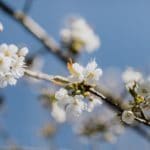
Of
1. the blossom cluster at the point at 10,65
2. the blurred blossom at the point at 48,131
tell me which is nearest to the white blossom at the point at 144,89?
the blossom cluster at the point at 10,65

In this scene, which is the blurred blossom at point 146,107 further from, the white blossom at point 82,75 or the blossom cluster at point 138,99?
the white blossom at point 82,75

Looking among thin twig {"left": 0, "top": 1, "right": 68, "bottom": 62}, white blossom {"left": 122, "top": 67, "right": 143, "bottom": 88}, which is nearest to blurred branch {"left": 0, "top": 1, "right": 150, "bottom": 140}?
thin twig {"left": 0, "top": 1, "right": 68, "bottom": 62}

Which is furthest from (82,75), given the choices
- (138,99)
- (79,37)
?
(79,37)

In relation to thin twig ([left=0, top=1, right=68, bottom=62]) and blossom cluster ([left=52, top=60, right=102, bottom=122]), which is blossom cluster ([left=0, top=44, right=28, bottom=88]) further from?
thin twig ([left=0, top=1, right=68, bottom=62])

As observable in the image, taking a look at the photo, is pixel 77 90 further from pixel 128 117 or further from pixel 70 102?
pixel 128 117

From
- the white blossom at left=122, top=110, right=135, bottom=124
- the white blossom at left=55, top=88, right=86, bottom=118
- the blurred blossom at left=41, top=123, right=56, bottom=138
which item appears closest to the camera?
the white blossom at left=122, top=110, right=135, bottom=124

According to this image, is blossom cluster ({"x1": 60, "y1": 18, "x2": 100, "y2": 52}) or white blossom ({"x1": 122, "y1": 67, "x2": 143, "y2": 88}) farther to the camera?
blossom cluster ({"x1": 60, "y1": 18, "x2": 100, "y2": 52})

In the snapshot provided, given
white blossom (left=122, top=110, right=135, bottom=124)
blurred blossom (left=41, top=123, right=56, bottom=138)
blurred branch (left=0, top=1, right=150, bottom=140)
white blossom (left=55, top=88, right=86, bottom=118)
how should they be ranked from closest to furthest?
white blossom (left=122, top=110, right=135, bottom=124) → white blossom (left=55, top=88, right=86, bottom=118) → blurred branch (left=0, top=1, right=150, bottom=140) → blurred blossom (left=41, top=123, right=56, bottom=138)
